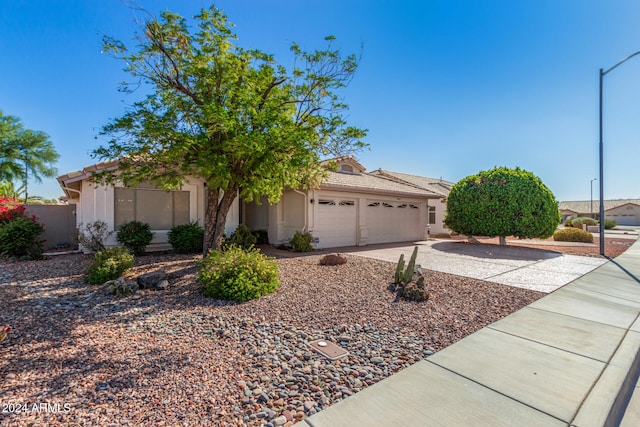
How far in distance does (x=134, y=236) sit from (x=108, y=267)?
3.61m

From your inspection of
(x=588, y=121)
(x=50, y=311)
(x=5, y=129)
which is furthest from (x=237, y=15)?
(x=5, y=129)

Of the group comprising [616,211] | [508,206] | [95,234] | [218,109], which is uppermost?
[218,109]

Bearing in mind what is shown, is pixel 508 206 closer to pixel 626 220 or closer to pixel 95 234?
pixel 95 234

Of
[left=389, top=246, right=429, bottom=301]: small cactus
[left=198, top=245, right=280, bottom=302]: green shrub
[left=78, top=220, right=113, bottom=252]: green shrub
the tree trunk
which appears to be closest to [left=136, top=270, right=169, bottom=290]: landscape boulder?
[left=198, top=245, right=280, bottom=302]: green shrub

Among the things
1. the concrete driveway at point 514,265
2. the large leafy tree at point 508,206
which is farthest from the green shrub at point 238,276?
the large leafy tree at point 508,206

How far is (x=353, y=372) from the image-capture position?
10.1 feet

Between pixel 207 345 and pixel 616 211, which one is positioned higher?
pixel 616 211

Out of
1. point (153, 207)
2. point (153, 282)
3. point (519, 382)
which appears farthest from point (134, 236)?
point (519, 382)

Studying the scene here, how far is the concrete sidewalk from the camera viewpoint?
2398 mm

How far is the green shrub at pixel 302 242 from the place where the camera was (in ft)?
37.4

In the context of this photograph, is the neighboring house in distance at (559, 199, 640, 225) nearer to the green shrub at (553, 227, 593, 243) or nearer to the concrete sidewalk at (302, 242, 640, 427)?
the green shrub at (553, 227, 593, 243)

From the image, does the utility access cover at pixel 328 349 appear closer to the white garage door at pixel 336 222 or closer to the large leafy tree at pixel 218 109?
the large leafy tree at pixel 218 109

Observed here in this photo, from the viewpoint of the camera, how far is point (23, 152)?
2622 centimetres

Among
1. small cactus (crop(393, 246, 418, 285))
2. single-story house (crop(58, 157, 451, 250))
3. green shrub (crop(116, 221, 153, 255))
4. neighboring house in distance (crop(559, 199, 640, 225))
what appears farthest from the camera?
neighboring house in distance (crop(559, 199, 640, 225))
